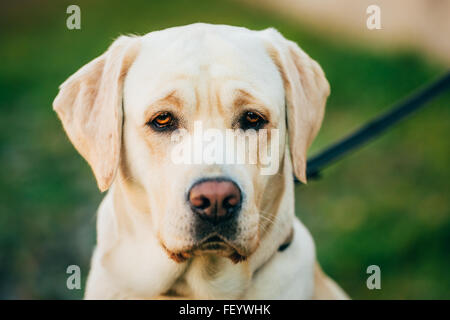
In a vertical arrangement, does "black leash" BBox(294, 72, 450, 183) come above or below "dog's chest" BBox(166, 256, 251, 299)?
above

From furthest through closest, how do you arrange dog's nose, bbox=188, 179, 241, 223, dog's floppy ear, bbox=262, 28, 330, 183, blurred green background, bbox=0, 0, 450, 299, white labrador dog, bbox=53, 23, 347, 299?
blurred green background, bbox=0, 0, 450, 299 < dog's floppy ear, bbox=262, 28, 330, 183 < white labrador dog, bbox=53, 23, 347, 299 < dog's nose, bbox=188, 179, 241, 223

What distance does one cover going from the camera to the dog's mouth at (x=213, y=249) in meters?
2.17

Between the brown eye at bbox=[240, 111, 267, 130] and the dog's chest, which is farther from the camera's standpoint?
the dog's chest

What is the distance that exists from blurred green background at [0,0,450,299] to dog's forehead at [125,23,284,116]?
2.60 meters

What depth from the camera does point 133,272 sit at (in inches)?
102

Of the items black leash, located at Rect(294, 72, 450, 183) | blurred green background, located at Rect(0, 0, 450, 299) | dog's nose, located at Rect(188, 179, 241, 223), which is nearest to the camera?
dog's nose, located at Rect(188, 179, 241, 223)

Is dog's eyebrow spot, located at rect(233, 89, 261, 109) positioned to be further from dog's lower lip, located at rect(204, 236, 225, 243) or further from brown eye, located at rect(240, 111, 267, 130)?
dog's lower lip, located at rect(204, 236, 225, 243)

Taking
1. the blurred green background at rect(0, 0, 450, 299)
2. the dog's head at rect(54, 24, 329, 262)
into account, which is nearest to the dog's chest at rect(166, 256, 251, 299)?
the dog's head at rect(54, 24, 329, 262)

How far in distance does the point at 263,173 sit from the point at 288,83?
0.46 meters

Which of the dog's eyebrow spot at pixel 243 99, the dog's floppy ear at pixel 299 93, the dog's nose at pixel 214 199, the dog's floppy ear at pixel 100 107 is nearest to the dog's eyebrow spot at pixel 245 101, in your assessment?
→ the dog's eyebrow spot at pixel 243 99

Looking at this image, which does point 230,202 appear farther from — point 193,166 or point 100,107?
point 100,107

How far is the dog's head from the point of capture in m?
2.16

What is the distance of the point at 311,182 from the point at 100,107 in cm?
412
